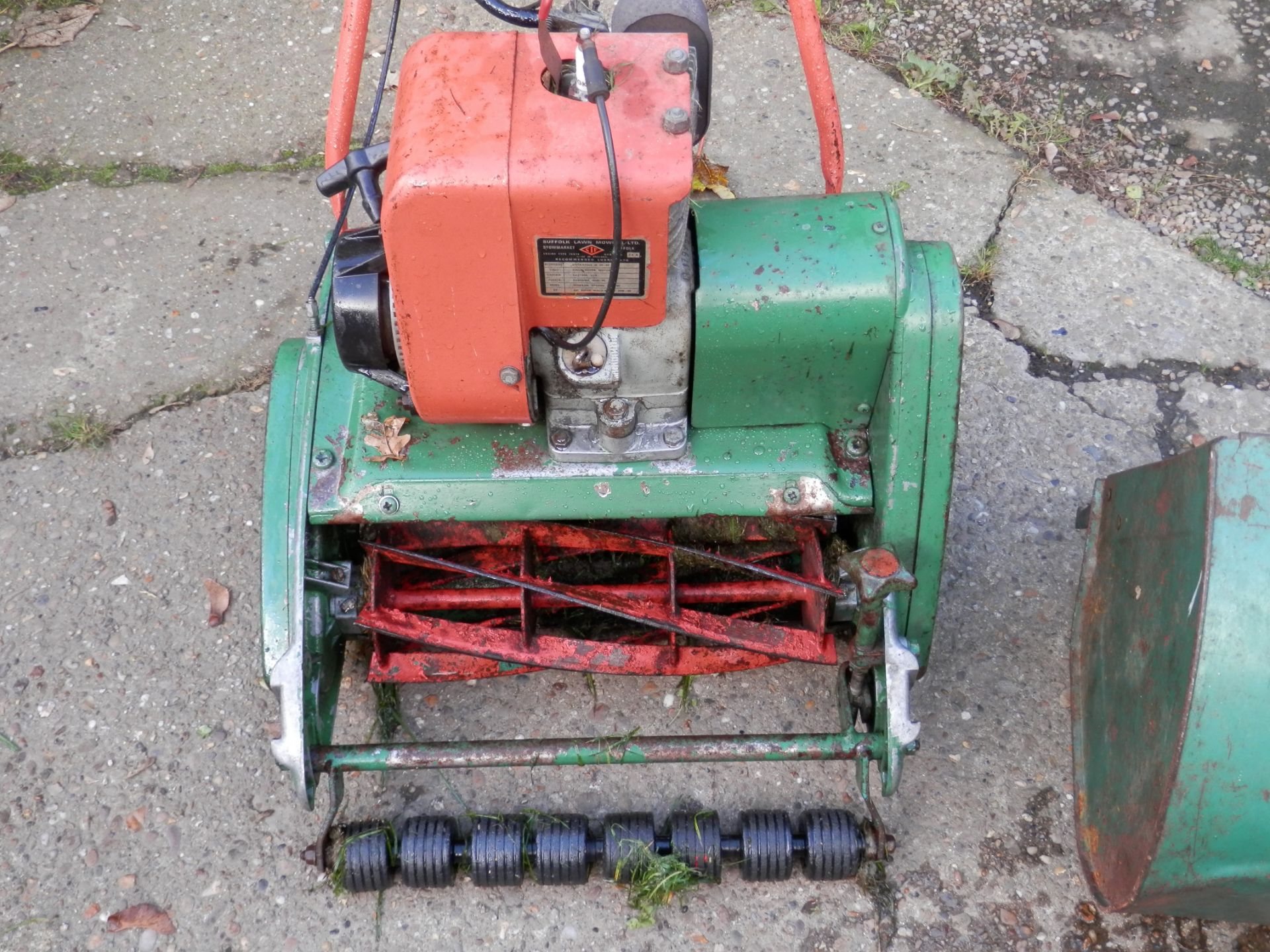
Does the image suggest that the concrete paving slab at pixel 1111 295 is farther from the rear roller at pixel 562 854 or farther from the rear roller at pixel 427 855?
the rear roller at pixel 427 855

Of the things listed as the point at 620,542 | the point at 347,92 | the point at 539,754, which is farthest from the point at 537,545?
the point at 347,92

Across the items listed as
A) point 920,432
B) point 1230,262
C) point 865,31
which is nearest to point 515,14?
point 920,432

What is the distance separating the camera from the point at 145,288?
124 inches

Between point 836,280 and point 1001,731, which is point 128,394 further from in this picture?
point 1001,731

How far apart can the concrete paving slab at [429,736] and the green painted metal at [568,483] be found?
0.59 metres

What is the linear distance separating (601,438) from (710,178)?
4.02 feet

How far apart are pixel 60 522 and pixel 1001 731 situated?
230 centimetres

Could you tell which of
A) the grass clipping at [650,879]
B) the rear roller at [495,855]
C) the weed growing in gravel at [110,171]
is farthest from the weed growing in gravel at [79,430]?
the grass clipping at [650,879]

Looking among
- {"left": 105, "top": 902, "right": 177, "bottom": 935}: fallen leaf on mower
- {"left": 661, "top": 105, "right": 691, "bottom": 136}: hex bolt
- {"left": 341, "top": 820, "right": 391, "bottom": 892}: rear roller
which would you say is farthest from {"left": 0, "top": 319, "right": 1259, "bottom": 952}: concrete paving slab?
{"left": 661, "top": 105, "right": 691, "bottom": 136}: hex bolt

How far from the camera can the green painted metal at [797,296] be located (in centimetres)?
189

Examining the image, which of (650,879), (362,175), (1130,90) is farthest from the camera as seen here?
(1130,90)

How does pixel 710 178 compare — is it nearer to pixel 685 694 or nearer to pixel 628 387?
pixel 628 387

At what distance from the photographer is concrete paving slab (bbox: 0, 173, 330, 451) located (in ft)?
9.74

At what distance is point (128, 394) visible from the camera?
295cm
